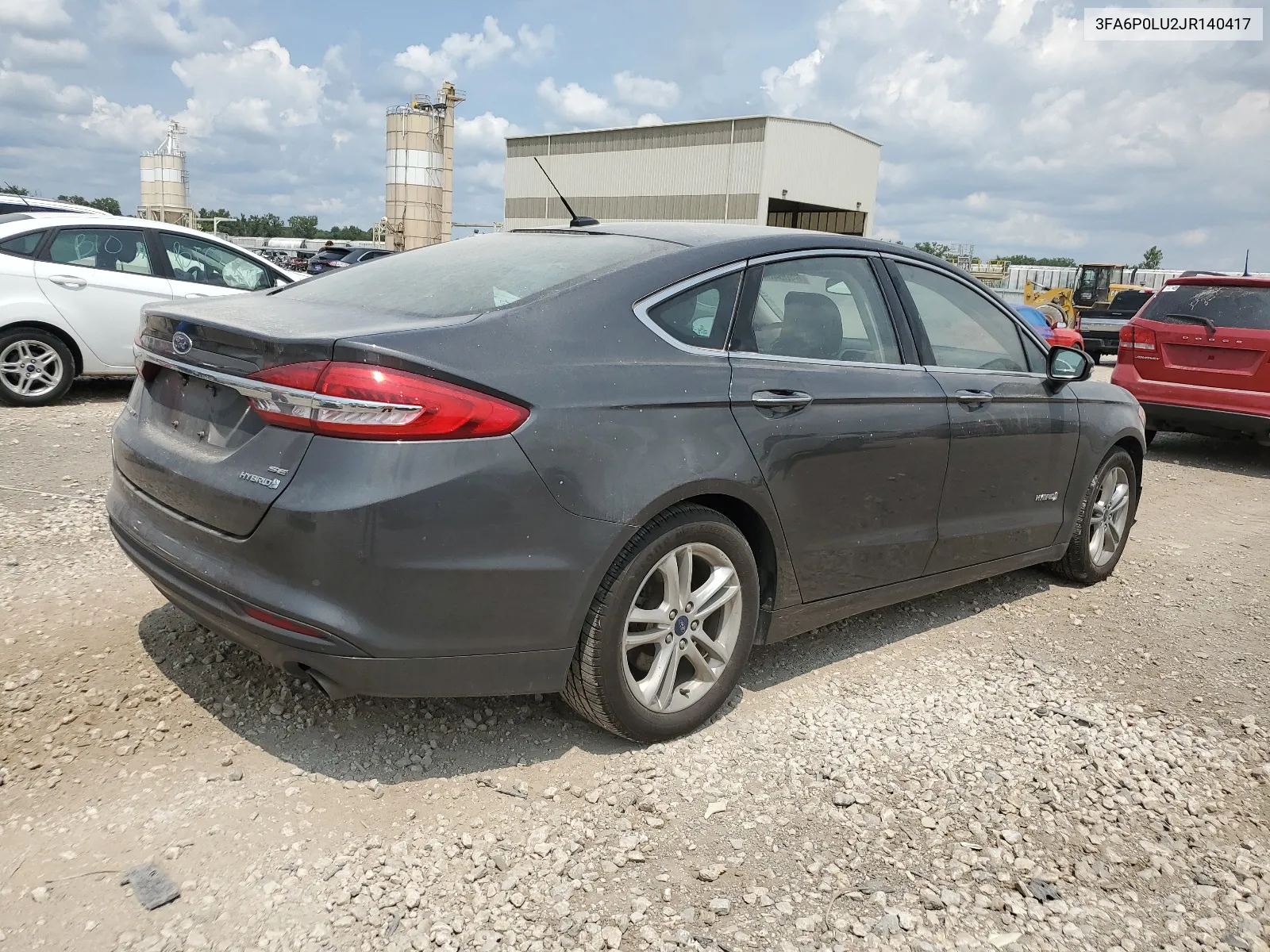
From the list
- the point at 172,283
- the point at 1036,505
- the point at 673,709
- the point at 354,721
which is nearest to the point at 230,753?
the point at 354,721

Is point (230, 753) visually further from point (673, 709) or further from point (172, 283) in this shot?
point (172, 283)

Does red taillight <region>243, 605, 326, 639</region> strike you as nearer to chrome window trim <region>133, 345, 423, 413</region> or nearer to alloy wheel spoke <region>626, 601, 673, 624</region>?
chrome window trim <region>133, 345, 423, 413</region>

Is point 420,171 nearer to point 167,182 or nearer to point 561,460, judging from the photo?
point 167,182

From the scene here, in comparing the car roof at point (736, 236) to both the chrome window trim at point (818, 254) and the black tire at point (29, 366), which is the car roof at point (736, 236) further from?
the black tire at point (29, 366)

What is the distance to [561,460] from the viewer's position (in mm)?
2580

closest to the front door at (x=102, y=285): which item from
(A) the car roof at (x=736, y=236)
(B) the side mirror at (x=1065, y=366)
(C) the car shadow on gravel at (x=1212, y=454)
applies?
(A) the car roof at (x=736, y=236)

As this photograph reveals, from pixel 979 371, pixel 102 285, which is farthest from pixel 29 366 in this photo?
pixel 979 371

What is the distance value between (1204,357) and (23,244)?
32.8 feet

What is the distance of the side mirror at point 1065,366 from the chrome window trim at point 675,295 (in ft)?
6.71

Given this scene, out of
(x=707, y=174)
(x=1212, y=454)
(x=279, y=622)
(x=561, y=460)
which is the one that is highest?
(x=707, y=174)

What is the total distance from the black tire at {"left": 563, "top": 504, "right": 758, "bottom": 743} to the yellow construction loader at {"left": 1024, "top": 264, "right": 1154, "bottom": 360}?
56.2 ft

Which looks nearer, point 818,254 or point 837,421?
point 837,421

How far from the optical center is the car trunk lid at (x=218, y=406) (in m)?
2.49

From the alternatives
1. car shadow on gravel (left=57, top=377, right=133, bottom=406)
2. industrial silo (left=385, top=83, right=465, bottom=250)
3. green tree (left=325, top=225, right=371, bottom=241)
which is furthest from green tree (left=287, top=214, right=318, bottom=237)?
car shadow on gravel (left=57, top=377, right=133, bottom=406)
